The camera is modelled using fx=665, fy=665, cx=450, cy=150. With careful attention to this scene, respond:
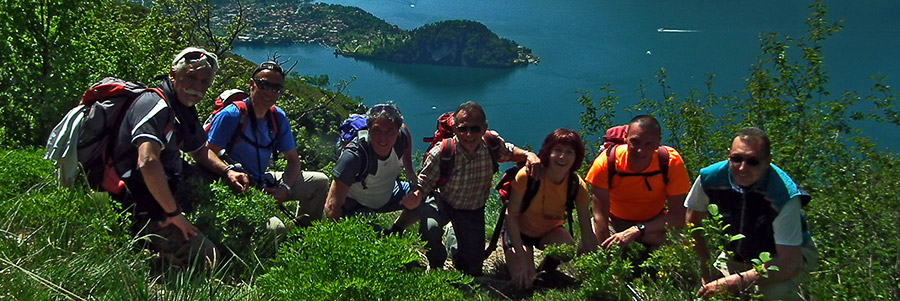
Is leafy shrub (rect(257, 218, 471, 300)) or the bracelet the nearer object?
leafy shrub (rect(257, 218, 471, 300))

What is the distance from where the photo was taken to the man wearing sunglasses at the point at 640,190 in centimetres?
470

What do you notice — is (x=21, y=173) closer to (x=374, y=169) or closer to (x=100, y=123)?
(x=100, y=123)

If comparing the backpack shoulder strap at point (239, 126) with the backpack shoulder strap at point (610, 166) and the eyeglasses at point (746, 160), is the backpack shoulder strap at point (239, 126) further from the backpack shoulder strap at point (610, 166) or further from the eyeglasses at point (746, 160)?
the eyeglasses at point (746, 160)

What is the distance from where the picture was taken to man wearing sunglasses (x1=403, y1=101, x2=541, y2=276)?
475cm

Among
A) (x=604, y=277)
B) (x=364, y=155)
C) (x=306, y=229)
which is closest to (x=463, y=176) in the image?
(x=364, y=155)

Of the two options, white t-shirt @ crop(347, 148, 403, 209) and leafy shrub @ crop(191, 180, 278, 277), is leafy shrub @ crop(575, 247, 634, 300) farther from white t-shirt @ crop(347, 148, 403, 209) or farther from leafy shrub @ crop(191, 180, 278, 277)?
leafy shrub @ crop(191, 180, 278, 277)

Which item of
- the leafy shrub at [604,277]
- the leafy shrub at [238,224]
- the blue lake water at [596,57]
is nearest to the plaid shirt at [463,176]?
the leafy shrub at [604,277]

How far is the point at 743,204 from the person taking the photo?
12.6 ft

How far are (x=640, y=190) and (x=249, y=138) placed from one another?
9.22 ft

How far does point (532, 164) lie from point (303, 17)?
61044mm

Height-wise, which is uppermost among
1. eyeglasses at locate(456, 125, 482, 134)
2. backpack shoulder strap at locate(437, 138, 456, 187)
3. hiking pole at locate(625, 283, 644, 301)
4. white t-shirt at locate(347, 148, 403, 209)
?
eyeglasses at locate(456, 125, 482, 134)

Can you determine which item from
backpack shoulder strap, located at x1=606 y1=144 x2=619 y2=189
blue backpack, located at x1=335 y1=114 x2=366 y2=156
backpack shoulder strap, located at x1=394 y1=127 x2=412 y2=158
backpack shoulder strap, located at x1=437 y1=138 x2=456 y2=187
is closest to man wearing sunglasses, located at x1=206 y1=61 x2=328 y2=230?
blue backpack, located at x1=335 y1=114 x2=366 y2=156

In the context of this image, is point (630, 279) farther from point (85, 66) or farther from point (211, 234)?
point (85, 66)

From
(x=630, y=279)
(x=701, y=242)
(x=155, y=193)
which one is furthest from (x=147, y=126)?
(x=701, y=242)
